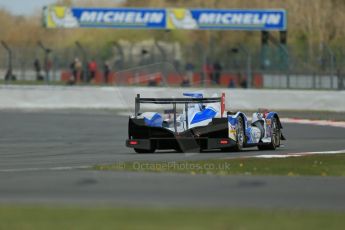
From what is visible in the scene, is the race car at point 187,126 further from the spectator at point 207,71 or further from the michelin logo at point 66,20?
the michelin logo at point 66,20

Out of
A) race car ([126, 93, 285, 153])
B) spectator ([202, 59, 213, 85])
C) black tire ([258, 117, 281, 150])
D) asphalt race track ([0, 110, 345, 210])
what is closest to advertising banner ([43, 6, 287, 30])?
spectator ([202, 59, 213, 85])

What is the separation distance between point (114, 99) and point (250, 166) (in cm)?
2406

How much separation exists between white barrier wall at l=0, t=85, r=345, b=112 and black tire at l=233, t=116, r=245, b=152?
653 inches

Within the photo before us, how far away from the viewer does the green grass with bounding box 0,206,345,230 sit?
9.26m

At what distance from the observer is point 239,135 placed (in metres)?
19.8

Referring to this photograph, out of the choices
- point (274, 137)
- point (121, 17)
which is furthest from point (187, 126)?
point (121, 17)

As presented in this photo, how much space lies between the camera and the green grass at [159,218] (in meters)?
9.26

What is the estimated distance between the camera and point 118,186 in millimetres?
13031

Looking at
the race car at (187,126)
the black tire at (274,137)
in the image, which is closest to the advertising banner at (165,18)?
the black tire at (274,137)

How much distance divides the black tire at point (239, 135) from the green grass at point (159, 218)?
9.14 m

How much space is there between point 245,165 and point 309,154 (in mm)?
3111

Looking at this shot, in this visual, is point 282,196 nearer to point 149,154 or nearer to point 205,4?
point 149,154

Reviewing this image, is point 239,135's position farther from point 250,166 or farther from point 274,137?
point 250,166

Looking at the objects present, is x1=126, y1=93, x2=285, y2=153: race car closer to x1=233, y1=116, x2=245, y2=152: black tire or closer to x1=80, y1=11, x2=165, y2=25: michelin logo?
x1=233, y1=116, x2=245, y2=152: black tire
